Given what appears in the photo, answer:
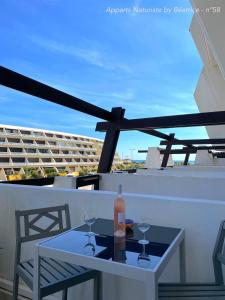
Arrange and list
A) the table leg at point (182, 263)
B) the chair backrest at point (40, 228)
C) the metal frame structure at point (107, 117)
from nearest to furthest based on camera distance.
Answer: the table leg at point (182, 263) → the chair backrest at point (40, 228) → the metal frame structure at point (107, 117)

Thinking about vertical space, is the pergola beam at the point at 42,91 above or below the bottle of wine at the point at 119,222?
above

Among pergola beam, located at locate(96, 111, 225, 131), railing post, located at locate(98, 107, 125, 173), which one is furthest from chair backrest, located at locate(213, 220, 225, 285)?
railing post, located at locate(98, 107, 125, 173)

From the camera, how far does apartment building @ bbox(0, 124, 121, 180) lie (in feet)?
20.0

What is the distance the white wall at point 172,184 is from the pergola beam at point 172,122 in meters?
0.74

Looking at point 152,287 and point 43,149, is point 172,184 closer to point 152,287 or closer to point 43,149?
point 152,287

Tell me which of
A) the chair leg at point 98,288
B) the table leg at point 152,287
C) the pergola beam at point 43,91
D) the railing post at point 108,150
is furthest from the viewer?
the railing post at point 108,150

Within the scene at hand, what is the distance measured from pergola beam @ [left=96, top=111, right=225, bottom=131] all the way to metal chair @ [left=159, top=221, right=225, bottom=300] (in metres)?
2.21

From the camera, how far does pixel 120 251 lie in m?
1.21

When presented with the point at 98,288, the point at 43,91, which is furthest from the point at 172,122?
the point at 98,288

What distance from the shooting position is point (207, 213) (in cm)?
147

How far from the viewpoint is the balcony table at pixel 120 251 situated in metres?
1.02

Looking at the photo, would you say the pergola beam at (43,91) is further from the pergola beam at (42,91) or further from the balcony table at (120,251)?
the balcony table at (120,251)

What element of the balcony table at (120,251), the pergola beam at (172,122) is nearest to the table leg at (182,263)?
the balcony table at (120,251)

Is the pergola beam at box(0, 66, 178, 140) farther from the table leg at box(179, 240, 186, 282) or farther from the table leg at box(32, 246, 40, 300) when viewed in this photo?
the table leg at box(179, 240, 186, 282)
